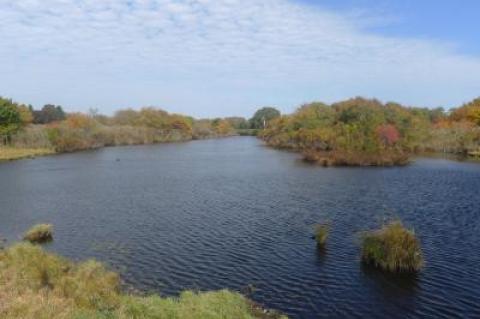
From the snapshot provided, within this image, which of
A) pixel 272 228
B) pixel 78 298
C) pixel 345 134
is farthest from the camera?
pixel 345 134

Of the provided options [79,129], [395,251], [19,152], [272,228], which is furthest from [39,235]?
[79,129]

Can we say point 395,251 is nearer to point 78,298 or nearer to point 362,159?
point 78,298

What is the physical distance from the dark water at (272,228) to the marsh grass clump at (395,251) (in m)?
0.73

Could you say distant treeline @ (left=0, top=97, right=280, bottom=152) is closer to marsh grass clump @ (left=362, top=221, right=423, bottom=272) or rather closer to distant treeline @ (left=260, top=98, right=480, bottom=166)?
distant treeline @ (left=260, top=98, right=480, bottom=166)

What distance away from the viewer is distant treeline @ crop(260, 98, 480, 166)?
81.8 metres

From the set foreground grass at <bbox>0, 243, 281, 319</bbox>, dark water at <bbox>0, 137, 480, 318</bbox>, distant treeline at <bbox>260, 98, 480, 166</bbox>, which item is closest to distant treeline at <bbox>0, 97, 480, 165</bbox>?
distant treeline at <bbox>260, 98, 480, 166</bbox>

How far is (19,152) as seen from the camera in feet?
336

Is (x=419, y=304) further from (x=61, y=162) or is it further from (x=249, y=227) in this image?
(x=61, y=162)

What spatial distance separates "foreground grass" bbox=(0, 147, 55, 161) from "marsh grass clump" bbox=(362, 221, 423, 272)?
86.1m

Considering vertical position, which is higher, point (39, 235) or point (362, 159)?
point (362, 159)

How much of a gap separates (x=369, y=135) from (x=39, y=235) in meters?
72.3

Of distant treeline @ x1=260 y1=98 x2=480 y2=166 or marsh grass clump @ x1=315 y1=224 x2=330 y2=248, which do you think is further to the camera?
distant treeline @ x1=260 y1=98 x2=480 y2=166

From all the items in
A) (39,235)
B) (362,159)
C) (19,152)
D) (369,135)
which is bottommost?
(39,235)

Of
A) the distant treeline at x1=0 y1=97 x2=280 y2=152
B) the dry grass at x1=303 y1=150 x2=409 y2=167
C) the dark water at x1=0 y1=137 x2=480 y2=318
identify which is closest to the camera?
the dark water at x1=0 y1=137 x2=480 y2=318
